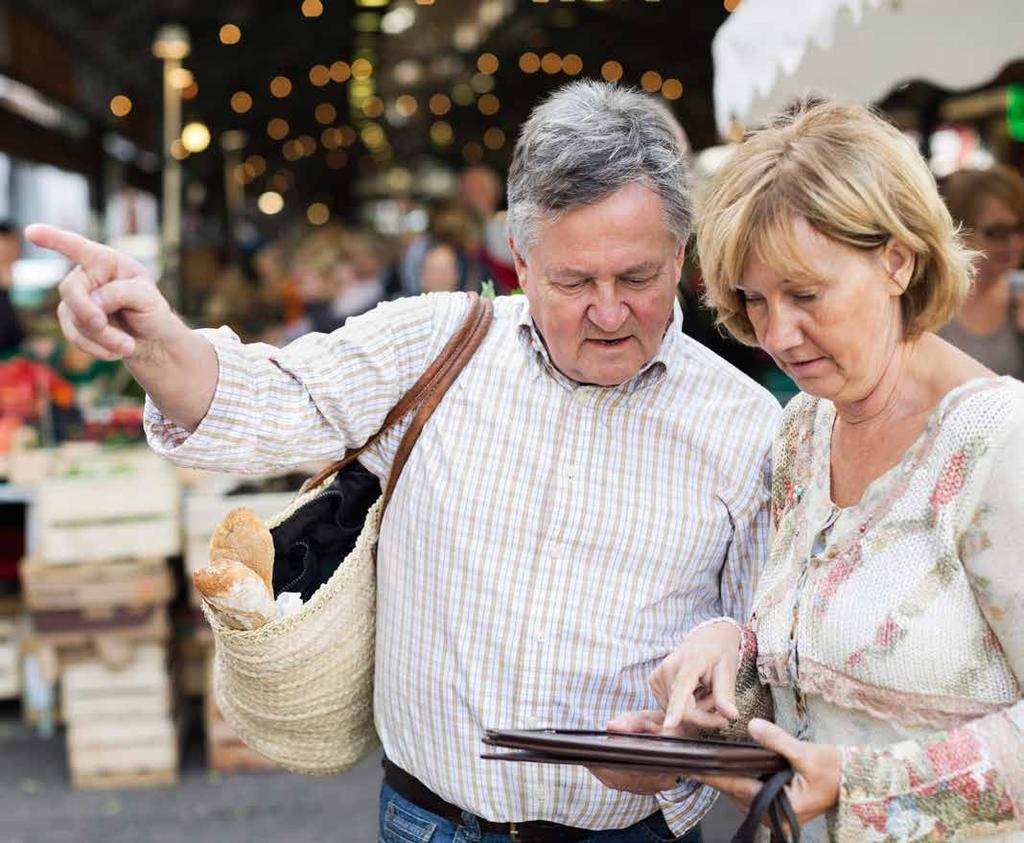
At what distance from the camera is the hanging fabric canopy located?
4.14 meters

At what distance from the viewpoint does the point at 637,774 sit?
185cm

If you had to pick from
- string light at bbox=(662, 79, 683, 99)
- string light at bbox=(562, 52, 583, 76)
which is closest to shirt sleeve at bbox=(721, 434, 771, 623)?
string light at bbox=(562, 52, 583, 76)

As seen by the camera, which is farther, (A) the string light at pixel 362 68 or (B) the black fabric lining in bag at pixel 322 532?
(A) the string light at pixel 362 68

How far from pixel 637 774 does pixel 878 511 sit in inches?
19.0

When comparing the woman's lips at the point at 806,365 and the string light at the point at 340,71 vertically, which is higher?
the string light at the point at 340,71

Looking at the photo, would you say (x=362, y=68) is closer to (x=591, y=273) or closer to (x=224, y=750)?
(x=224, y=750)

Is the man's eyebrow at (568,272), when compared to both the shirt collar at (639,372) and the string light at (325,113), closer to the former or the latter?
the shirt collar at (639,372)

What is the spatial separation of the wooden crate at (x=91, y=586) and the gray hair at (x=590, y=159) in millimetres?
3390

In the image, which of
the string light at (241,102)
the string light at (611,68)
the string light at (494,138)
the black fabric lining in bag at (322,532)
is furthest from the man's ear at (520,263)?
the string light at (494,138)

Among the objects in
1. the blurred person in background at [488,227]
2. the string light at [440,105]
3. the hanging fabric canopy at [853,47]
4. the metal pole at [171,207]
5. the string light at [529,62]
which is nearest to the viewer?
the hanging fabric canopy at [853,47]

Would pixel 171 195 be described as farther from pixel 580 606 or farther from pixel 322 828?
pixel 580 606

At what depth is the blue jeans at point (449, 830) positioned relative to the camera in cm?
221

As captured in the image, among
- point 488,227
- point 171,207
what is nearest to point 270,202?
point 171,207

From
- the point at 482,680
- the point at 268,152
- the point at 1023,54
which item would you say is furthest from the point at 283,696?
the point at 268,152
